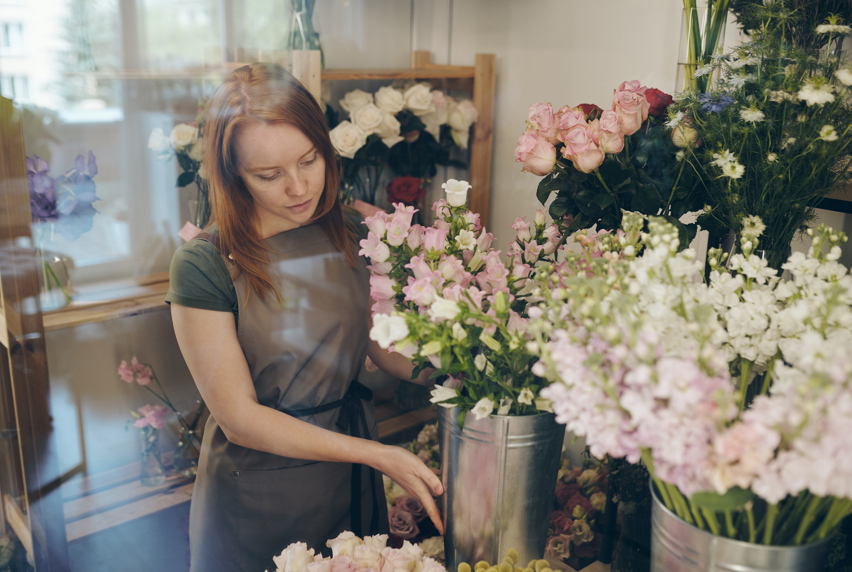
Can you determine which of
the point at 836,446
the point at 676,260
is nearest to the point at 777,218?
the point at 676,260

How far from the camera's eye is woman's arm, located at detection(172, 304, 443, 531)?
2.82 ft

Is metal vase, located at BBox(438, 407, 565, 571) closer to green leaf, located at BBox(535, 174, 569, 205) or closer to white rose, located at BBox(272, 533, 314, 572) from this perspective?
white rose, located at BBox(272, 533, 314, 572)

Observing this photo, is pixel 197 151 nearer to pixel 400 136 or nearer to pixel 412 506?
pixel 400 136

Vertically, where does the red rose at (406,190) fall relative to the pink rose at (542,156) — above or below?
below

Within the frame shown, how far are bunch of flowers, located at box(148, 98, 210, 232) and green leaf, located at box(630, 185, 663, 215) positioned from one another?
61 cm

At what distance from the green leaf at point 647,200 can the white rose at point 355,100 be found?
21.4 inches

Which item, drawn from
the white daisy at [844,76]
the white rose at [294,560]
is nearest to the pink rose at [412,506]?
the white rose at [294,560]

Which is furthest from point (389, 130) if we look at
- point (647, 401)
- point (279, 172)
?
point (647, 401)

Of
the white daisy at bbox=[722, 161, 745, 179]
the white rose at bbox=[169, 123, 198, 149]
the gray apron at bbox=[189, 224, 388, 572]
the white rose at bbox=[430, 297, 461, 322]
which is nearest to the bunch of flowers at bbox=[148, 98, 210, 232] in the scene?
the white rose at bbox=[169, 123, 198, 149]

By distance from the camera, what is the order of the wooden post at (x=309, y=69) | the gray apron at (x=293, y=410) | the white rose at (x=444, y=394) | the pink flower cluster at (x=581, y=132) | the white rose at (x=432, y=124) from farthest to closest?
the white rose at (x=432, y=124)
the wooden post at (x=309, y=69)
the gray apron at (x=293, y=410)
the pink flower cluster at (x=581, y=132)
the white rose at (x=444, y=394)

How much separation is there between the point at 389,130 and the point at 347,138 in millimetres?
115

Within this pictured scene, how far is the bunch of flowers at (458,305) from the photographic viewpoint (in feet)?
2.05

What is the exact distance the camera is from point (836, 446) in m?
0.44

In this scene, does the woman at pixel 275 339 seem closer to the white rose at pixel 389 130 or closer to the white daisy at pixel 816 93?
the white rose at pixel 389 130
